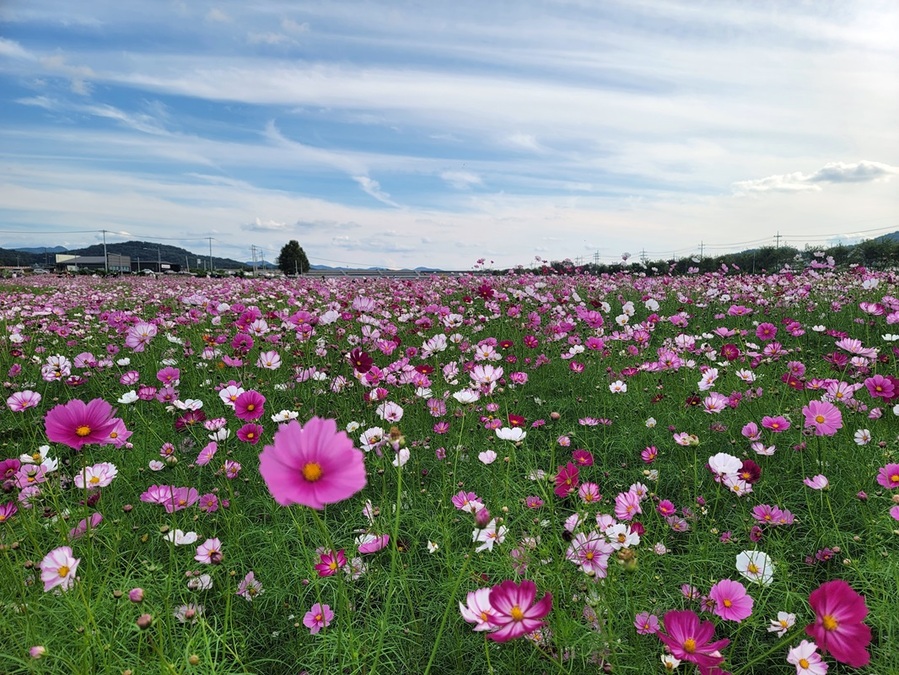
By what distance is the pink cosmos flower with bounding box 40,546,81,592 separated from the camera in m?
1.03

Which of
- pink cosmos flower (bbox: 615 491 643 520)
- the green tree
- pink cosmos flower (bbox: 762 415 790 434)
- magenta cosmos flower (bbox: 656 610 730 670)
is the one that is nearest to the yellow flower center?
magenta cosmos flower (bbox: 656 610 730 670)

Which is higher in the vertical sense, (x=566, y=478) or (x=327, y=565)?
(x=566, y=478)

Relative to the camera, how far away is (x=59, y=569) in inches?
41.1

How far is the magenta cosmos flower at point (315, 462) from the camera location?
669mm

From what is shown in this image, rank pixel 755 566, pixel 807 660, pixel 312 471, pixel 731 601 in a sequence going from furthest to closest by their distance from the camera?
pixel 755 566 → pixel 731 601 → pixel 807 660 → pixel 312 471

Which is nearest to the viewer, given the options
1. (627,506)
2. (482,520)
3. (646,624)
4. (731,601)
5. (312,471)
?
(312,471)

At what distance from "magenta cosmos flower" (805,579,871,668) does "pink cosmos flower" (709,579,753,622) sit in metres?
0.37

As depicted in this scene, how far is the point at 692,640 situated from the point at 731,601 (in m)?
0.28

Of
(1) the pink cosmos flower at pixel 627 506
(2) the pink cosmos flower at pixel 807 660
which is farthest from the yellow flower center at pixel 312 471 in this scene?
(1) the pink cosmos flower at pixel 627 506

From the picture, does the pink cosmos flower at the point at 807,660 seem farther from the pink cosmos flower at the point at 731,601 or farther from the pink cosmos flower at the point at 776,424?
the pink cosmos flower at the point at 776,424

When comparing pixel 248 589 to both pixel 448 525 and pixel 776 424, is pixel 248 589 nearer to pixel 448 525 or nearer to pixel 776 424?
pixel 448 525

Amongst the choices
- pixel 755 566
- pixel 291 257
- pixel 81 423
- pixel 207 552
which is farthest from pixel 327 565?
pixel 291 257

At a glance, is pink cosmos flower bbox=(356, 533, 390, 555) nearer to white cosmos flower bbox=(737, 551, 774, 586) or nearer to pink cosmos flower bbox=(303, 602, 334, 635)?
pink cosmos flower bbox=(303, 602, 334, 635)

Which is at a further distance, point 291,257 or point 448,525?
point 291,257
